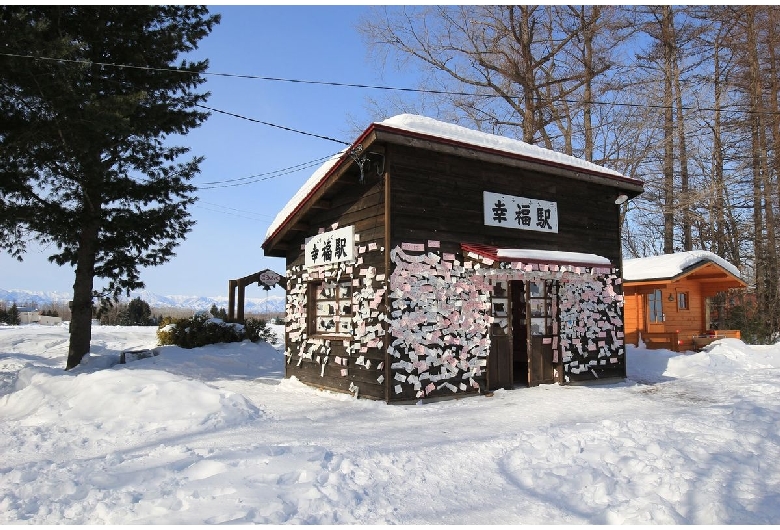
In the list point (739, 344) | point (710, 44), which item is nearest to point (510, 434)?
point (739, 344)

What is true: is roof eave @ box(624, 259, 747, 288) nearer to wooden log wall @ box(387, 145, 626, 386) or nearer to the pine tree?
wooden log wall @ box(387, 145, 626, 386)

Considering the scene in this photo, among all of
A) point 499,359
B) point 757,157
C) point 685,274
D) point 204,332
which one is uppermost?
point 757,157

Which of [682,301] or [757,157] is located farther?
[757,157]

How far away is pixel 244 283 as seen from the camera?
708 inches

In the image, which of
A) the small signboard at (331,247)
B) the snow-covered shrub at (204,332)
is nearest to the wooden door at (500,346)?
the small signboard at (331,247)

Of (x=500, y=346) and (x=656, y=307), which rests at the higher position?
(x=656, y=307)

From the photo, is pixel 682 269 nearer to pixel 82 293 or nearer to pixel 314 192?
pixel 314 192

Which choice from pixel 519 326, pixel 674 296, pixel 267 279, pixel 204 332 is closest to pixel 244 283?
pixel 204 332

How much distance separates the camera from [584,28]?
66.8ft

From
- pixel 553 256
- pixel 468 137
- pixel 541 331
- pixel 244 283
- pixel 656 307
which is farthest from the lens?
pixel 656 307

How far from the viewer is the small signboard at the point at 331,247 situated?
9.86 m

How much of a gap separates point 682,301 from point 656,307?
139 centimetres

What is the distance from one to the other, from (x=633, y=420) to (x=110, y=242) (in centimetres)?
1218

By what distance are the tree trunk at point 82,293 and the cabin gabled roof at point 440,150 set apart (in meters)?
4.43
